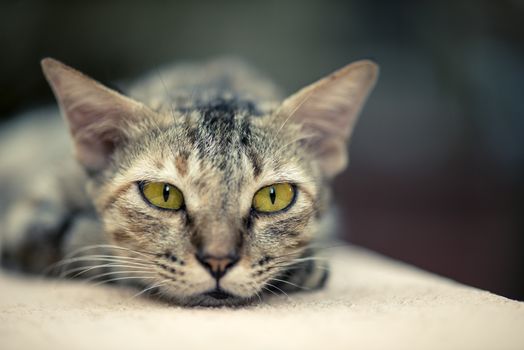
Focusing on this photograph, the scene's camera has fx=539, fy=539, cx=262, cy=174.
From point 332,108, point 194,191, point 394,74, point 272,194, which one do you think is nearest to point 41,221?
point 194,191

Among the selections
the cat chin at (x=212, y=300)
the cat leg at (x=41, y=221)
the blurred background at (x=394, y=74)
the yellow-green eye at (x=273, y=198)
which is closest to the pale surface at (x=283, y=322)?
the cat chin at (x=212, y=300)

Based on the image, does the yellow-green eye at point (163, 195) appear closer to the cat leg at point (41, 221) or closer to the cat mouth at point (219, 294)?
the cat mouth at point (219, 294)

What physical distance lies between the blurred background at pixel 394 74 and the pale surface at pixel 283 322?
1767mm

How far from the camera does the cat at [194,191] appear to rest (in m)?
1.32

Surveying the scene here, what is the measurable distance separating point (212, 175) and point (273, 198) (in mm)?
192

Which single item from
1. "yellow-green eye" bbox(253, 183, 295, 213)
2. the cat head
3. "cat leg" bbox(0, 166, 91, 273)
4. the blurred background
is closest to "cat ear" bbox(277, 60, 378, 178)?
the cat head

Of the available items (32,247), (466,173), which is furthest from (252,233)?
(466,173)

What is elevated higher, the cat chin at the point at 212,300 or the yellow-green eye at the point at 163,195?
the yellow-green eye at the point at 163,195

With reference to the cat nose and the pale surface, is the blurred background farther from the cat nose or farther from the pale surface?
the cat nose

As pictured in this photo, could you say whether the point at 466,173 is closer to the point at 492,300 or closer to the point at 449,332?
the point at 492,300

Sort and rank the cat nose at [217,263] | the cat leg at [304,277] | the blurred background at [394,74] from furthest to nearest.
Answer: the blurred background at [394,74], the cat leg at [304,277], the cat nose at [217,263]

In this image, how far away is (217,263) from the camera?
49.1 inches

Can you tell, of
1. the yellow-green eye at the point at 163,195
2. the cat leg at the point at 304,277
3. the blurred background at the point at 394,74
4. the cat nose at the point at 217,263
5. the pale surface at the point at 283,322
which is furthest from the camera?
the blurred background at the point at 394,74

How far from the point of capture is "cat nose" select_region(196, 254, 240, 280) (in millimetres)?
1244
